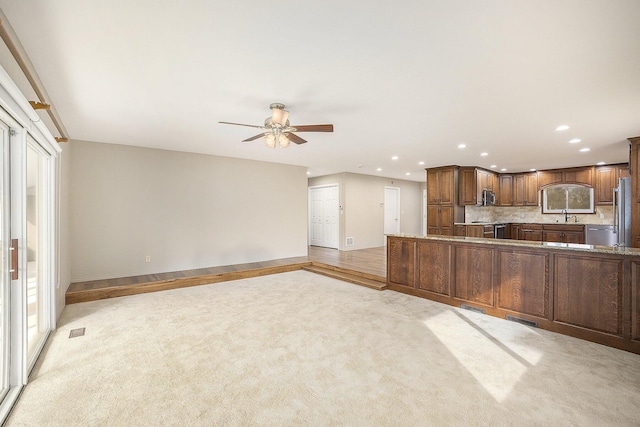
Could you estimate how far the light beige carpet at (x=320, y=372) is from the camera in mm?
1896

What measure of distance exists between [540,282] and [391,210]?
6656mm

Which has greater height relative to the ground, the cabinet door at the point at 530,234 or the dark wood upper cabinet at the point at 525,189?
the dark wood upper cabinet at the point at 525,189

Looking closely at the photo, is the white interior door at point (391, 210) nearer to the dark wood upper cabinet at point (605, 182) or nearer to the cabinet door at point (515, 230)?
the cabinet door at point (515, 230)

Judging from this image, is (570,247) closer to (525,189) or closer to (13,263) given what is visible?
(13,263)

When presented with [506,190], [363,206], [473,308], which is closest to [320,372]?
[473,308]

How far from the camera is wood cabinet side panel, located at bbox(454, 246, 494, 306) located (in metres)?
3.75

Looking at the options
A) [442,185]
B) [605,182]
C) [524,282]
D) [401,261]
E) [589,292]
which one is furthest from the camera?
[442,185]

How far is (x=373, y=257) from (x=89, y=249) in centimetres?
560

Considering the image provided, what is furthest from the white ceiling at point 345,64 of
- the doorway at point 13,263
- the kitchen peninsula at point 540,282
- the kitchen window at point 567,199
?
the kitchen window at point 567,199

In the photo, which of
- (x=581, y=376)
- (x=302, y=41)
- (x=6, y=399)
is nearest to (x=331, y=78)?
(x=302, y=41)

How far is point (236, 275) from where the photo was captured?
219 inches

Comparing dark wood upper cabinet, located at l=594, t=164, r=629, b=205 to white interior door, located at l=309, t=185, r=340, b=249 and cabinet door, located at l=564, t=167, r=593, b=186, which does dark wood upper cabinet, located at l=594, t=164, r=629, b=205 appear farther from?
white interior door, located at l=309, t=185, r=340, b=249

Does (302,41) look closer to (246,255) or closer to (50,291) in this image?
(50,291)

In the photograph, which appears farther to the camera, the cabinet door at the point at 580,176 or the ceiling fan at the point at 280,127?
the cabinet door at the point at 580,176
